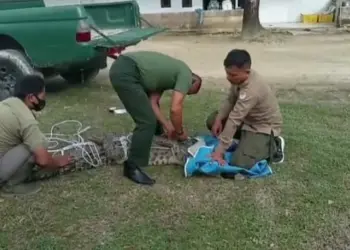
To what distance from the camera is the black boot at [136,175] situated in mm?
4555

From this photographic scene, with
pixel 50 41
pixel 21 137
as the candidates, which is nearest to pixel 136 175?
pixel 21 137

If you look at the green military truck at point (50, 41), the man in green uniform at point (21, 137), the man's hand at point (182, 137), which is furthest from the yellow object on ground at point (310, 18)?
the man in green uniform at point (21, 137)

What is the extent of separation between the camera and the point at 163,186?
4500 mm

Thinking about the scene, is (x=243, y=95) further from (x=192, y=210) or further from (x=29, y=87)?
(x=29, y=87)

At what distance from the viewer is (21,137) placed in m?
4.26

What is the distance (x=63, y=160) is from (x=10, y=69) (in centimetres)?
333

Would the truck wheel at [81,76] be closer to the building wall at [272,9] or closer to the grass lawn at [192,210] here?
the grass lawn at [192,210]

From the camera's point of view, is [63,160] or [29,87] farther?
[63,160]

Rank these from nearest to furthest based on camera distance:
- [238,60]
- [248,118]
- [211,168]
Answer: [238,60]
[211,168]
[248,118]

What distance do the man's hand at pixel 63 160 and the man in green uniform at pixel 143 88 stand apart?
0.47m

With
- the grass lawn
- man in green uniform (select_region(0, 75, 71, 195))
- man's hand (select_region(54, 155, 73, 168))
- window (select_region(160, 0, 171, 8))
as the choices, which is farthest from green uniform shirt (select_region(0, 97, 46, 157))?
window (select_region(160, 0, 171, 8))

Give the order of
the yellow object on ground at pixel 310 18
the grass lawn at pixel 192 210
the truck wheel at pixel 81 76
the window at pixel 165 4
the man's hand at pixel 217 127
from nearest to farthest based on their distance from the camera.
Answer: the grass lawn at pixel 192 210
the man's hand at pixel 217 127
the truck wheel at pixel 81 76
the yellow object on ground at pixel 310 18
the window at pixel 165 4

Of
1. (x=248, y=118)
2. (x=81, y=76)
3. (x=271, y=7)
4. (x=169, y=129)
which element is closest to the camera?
(x=248, y=118)

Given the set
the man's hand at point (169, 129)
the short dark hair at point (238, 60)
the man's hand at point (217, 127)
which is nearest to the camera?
the short dark hair at point (238, 60)
